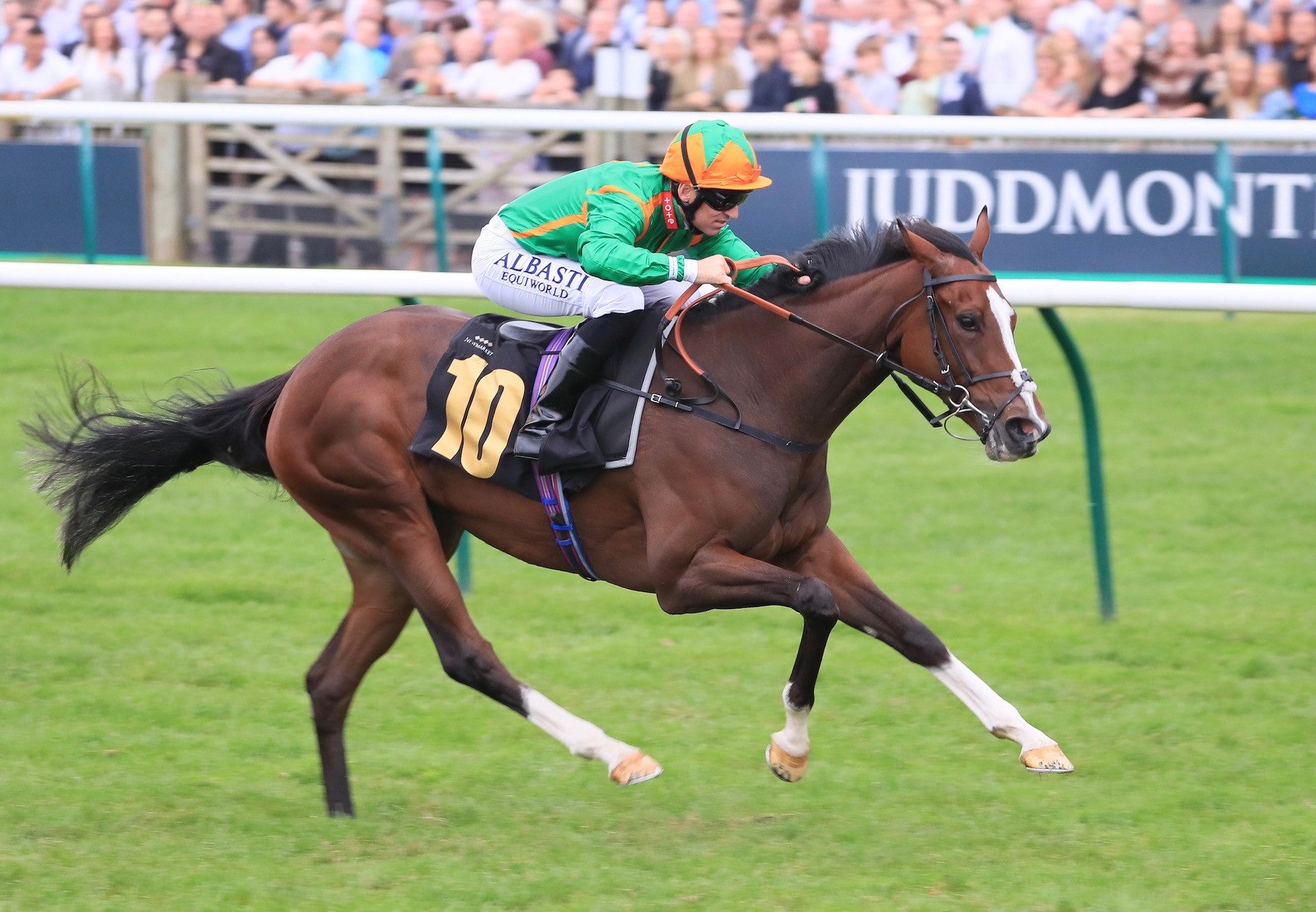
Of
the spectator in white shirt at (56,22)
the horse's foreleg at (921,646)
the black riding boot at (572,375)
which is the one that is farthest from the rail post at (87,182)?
the horse's foreleg at (921,646)

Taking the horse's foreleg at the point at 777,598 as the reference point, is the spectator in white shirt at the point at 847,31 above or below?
above

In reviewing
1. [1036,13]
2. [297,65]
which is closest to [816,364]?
[1036,13]

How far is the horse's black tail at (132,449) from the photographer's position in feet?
15.8

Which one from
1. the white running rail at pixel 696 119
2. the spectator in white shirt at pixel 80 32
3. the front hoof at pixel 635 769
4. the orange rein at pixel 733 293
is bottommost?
the front hoof at pixel 635 769

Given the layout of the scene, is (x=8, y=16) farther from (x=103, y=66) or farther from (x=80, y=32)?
(x=103, y=66)

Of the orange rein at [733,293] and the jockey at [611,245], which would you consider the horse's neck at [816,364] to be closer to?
the orange rein at [733,293]

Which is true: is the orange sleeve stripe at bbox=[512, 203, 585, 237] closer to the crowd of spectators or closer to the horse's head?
the horse's head

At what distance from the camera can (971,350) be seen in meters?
3.95

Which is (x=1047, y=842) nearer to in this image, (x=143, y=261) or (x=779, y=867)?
(x=779, y=867)

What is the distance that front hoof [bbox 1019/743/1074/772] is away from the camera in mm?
4008

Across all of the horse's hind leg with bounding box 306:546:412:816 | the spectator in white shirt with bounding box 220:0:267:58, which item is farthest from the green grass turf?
the spectator in white shirt with bounding box 220:0:267:58

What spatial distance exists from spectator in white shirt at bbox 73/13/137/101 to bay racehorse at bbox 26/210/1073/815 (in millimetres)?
6450

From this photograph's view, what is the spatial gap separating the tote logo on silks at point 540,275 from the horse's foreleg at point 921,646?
0.90 metres

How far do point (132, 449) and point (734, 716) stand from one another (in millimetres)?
1914
